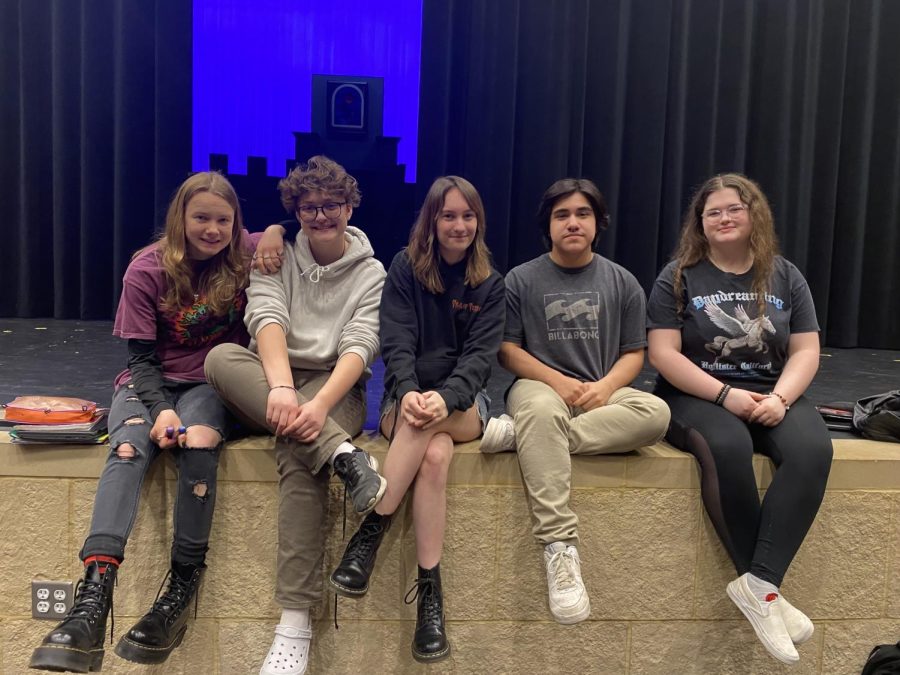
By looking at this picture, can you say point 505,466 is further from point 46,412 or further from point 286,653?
point 46,412

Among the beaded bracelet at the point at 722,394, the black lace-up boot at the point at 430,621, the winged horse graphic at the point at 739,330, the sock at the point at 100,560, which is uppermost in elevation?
the winged horse graphic at the point at 739,330

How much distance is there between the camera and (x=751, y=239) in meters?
1.86

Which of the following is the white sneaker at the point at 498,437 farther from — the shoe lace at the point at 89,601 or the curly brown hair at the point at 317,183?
the shoe lace at the point at 89,601

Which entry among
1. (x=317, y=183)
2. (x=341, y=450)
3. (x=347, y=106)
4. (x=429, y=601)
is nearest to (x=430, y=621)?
(x=429, y=601)

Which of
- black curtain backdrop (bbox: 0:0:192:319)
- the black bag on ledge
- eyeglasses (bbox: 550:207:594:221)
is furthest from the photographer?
black curtain backdrop (bbox: 0:0:192:319)

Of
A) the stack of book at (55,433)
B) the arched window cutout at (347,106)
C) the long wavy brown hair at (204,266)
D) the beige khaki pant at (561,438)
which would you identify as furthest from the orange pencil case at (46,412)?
the arched window cutout at (347,106)

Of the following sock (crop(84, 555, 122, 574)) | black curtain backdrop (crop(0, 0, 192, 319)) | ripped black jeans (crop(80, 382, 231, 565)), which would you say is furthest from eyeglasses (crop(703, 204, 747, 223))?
black curtain backdrop (crop(0, 0, 192, 319))

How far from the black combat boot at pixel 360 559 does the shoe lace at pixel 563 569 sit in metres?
0.37

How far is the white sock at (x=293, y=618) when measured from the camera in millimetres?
1589

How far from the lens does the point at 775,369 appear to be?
184cm

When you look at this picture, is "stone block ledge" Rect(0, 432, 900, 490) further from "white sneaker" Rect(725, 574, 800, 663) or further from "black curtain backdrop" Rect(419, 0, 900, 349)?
"black curtain backdrop" Rect(419, 0, 900, 349)

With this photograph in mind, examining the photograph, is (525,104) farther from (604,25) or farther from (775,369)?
(775,369)

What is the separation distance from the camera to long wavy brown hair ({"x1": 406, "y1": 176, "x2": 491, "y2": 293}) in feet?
5.88

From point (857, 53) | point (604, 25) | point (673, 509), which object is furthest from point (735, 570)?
point (857, 53)
